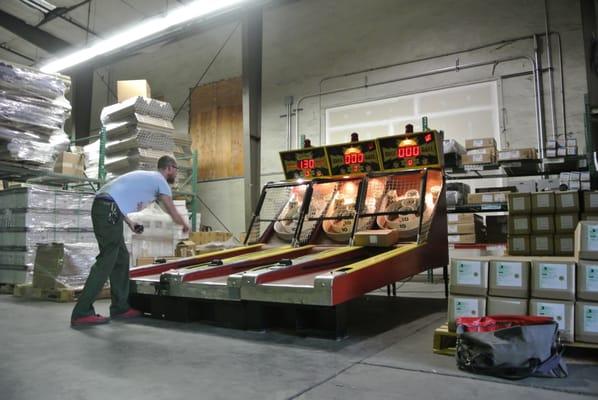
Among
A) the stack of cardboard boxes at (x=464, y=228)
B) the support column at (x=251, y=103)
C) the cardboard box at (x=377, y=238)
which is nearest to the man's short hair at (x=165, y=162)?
the cardboard box at (x=377, y=238)

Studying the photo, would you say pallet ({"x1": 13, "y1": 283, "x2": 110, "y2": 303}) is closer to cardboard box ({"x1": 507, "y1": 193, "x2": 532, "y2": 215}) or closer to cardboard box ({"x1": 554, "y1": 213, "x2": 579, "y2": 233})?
cardboard box ({"x1": 507, "y1": 193, "x2": 532, "y2": 215})

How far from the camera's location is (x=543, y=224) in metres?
4.97

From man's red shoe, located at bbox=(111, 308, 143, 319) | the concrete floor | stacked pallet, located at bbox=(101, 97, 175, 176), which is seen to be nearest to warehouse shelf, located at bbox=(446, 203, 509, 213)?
the concrete floor

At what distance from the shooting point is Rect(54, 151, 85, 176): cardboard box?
30.4 ft

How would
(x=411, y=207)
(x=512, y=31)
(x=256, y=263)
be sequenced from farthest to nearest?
(x=512, y=31) → (x=411, y=207) → (x=256, y=263)

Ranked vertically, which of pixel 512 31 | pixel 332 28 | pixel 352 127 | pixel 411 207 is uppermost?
pixel 332 28

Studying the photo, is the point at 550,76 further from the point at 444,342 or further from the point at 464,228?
the point at 444,342

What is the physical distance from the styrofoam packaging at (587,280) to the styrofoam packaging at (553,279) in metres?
0.05

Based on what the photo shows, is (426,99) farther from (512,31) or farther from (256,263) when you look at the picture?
(256,263)

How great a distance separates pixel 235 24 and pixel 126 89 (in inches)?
196

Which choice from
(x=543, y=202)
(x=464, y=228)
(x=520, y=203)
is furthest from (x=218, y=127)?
(x=543, y=202)

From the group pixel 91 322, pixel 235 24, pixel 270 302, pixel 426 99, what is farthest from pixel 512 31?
pixel 91 322

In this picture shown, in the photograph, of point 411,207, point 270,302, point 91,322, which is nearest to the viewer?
point 270,302

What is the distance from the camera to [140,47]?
14.4 meters
